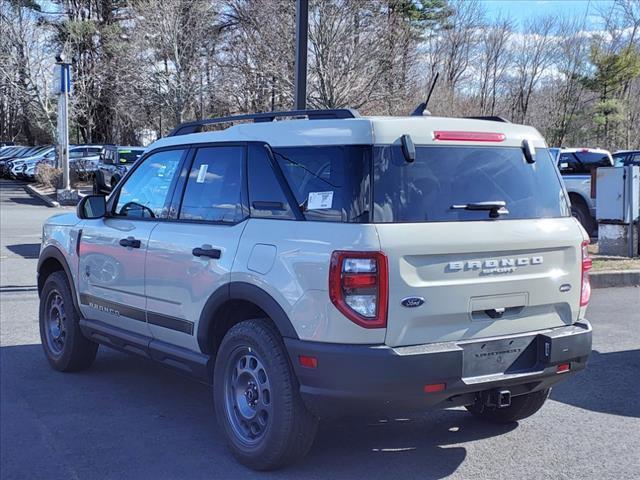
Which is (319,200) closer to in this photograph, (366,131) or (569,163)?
(366,131)

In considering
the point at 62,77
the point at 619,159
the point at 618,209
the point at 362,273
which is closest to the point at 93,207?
the point at 362,273

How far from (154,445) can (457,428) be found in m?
2.05

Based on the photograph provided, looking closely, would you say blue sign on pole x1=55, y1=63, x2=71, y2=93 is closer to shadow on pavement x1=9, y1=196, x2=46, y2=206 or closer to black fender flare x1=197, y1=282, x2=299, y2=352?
shadow on pavement x1=9, y1=196, x2=46, y2=206

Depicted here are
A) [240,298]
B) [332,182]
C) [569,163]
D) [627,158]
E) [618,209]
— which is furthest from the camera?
[627,158]

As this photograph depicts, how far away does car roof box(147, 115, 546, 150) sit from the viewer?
12.6ft

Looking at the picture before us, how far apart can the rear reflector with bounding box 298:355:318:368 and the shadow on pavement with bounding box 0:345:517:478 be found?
2.61ft


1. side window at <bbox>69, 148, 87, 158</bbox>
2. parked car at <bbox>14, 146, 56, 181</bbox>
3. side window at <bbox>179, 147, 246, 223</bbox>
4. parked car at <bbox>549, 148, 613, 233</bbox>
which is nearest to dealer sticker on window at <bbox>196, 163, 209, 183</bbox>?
side window at <bbox>179, 147, 246, 223</bbox>

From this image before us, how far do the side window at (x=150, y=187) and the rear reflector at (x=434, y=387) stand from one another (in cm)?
240

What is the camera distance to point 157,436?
15.6ft

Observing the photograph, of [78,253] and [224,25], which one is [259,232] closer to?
[78,253]

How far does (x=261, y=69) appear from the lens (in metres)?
28.1

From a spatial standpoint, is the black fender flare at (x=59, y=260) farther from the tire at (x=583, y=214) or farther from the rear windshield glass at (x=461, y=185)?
the tire at (x=583, y=214)

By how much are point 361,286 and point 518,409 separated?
1996mm

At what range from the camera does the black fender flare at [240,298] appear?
3873mm
